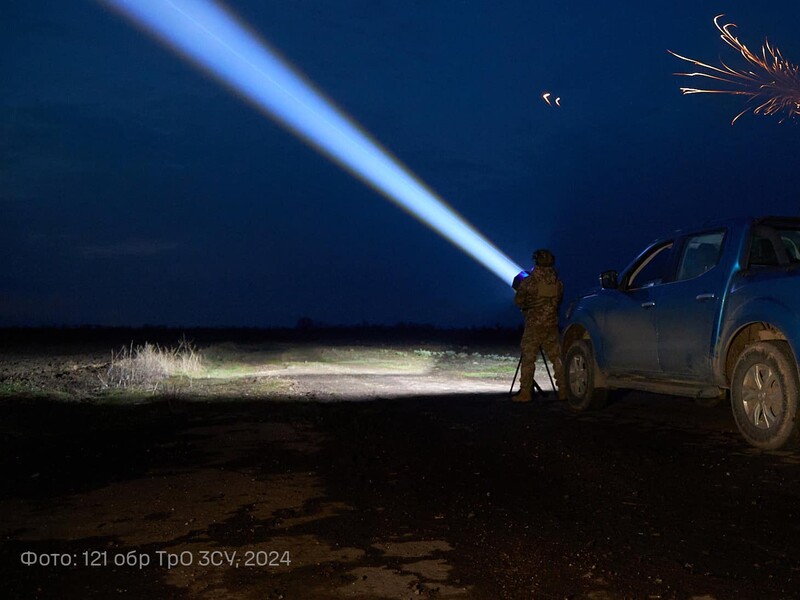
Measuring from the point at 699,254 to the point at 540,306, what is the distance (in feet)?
11.4

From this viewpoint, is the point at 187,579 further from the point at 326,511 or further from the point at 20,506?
the point at 20,506

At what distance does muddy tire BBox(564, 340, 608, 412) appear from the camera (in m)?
10.4

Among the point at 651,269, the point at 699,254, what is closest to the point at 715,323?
the point at 699,254

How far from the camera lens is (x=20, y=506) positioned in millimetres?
5605

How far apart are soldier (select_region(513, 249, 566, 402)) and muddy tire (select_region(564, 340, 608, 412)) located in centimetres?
75

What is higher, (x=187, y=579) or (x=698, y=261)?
(x=698, y=261)

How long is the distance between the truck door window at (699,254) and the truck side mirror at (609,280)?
0.92 metres

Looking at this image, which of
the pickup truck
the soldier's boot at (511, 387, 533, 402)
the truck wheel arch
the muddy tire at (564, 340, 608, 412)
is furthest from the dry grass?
the truck wheel arch

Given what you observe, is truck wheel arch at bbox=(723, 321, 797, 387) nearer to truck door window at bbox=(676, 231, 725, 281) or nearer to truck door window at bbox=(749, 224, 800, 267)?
truck door window at bbox=(749, 224, 800, 267)

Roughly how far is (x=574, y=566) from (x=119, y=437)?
5893 mm

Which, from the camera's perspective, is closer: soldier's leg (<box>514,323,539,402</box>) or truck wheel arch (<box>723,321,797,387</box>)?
truck wheel arch (<box>723,321,797,387</box>)

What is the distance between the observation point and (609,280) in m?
9.59

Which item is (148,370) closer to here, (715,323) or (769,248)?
(715,323)

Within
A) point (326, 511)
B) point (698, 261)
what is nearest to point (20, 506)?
point (326, 511)
